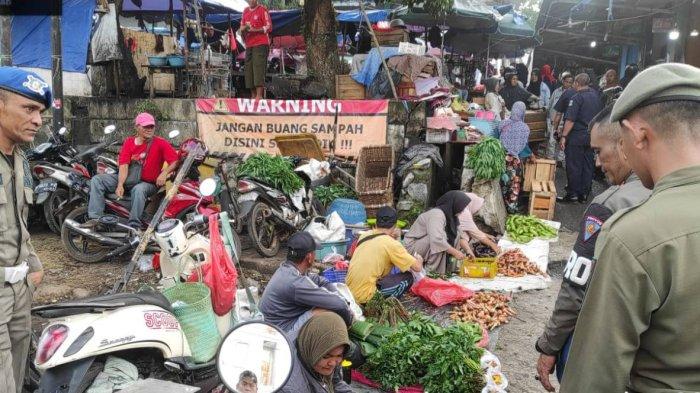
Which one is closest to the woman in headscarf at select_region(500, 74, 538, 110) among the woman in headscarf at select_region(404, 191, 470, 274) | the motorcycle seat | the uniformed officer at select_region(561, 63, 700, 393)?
the woman in headscarf at select_region(404, 191, 470, 274)

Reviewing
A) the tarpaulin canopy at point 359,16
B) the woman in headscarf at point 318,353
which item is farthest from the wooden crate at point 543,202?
the tarpaulin canopy at point 359,16

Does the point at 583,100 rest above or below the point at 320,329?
above

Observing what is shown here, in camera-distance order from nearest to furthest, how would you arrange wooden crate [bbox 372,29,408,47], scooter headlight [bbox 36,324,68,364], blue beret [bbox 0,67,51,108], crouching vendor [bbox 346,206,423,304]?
1. blue beret [bbox 0,67,51,108]
2. scooter headlight [bbox 36,324,68,364]
3. crouching vendor [bbox 346,206,423,304]
4. wooden crate [bbox 372,29,408,47]

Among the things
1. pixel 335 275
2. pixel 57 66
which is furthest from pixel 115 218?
pixel 57 66

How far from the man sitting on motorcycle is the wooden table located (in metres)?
4.55

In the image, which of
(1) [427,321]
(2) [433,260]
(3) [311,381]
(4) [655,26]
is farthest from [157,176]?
(4) [655,26]

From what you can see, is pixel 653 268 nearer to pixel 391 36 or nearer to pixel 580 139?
pixel 580 139

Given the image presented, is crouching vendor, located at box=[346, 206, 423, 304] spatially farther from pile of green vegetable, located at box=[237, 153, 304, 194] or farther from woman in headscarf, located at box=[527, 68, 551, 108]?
woman in headscarf, located at box=[527, 68, 551, 108]

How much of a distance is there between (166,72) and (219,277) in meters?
8.43

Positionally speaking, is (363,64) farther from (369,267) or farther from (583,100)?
(369,267)

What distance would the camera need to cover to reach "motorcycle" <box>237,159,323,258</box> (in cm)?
664

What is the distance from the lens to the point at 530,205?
8.95 metres

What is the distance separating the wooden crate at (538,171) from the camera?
9.32m

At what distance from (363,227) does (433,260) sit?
1430mm
